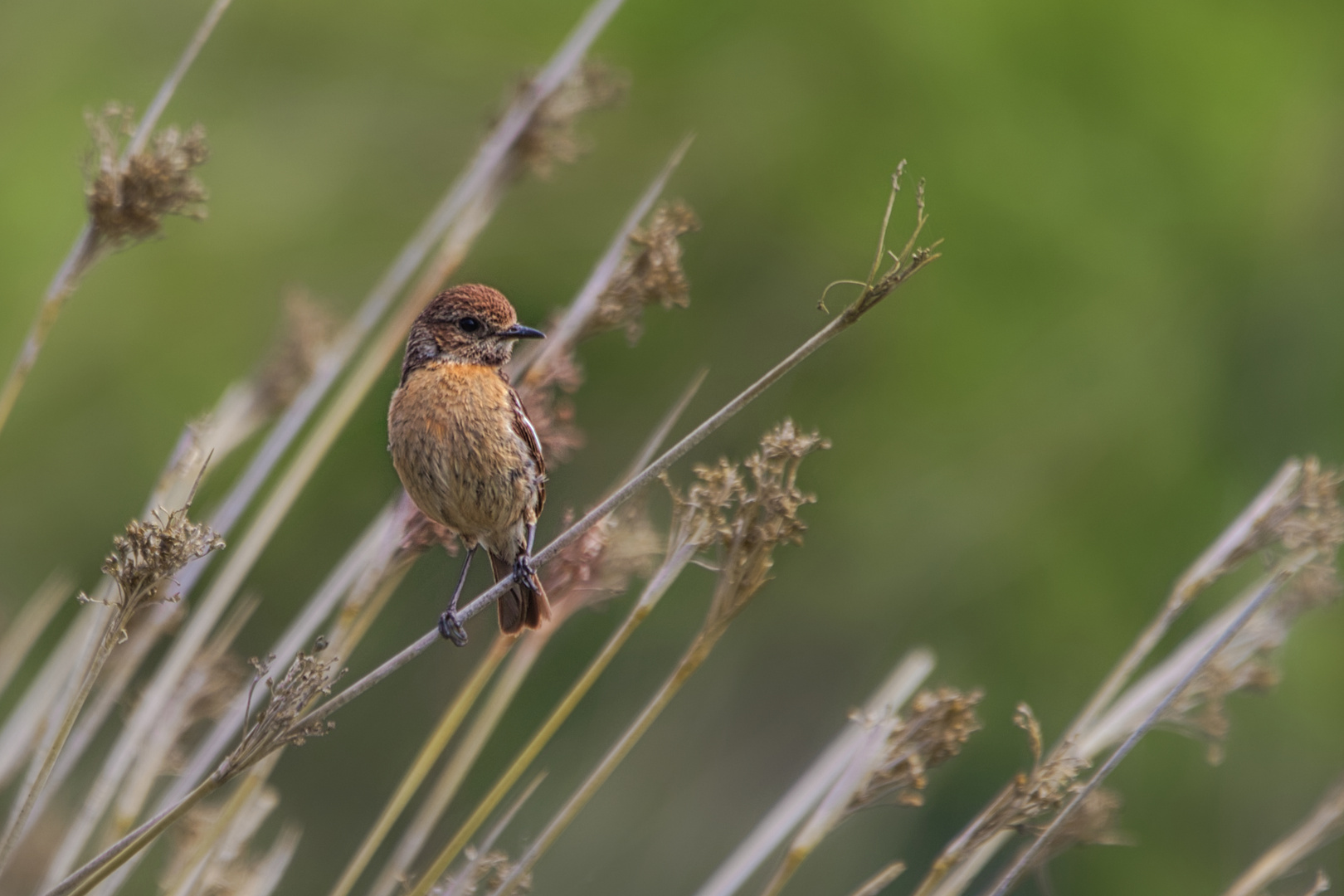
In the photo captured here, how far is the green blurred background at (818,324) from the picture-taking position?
9133mm

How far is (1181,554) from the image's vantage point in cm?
943

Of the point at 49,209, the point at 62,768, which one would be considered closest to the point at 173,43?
the point at 49,209

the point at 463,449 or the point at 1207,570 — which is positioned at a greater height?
the point at 1207,570

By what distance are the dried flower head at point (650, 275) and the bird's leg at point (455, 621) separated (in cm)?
72

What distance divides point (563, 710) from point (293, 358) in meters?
1.61

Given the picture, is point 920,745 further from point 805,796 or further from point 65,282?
point 65,282

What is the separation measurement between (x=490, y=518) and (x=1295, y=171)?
9392mm

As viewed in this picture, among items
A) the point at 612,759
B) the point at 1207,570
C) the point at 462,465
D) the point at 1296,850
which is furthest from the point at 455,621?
the point at 1296,850

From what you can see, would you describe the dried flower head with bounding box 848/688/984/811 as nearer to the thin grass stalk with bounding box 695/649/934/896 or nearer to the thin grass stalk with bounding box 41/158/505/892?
the thin grass stalk with bounding box 695/649/934/896

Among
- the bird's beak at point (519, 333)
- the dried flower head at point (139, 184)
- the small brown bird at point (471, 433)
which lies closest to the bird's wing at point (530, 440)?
the small brown bird at point (471, 433)

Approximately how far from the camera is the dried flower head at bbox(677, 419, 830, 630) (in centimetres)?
237

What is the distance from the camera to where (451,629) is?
3041 mm

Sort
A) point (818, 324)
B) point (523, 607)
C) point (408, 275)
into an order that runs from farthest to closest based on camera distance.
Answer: point (818, 324), point (523, 607), point (408, 275)

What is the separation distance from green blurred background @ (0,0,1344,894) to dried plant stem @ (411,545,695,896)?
234 inches
